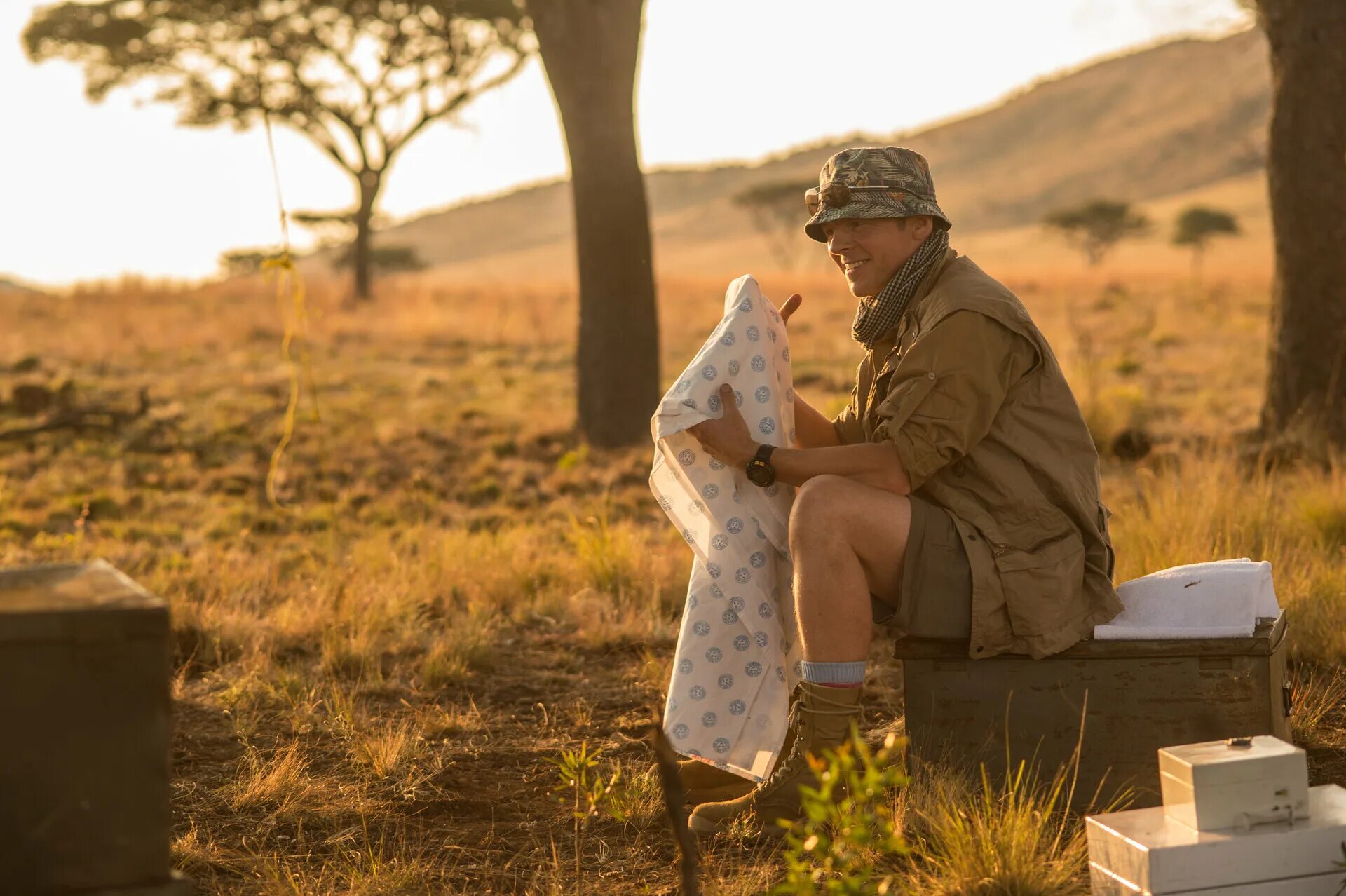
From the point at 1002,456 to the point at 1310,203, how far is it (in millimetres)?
4630

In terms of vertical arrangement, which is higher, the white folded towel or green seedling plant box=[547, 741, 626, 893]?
the white folded towel

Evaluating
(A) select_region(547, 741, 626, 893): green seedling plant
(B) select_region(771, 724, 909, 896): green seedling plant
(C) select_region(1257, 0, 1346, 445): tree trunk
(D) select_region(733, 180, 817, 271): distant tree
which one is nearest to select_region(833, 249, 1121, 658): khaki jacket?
(B) select_region(771, 724, 909, 896): green seedling plant

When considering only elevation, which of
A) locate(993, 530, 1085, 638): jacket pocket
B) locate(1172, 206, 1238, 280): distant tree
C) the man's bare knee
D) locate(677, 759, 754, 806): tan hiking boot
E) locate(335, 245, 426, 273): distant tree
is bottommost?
locate(677, 759, 754, 806): tan hiking boot

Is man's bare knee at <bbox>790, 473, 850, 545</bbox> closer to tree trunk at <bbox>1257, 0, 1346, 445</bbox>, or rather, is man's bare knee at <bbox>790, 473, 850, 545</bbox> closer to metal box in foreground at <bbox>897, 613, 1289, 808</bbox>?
metal box in foreground at <bbox>897, 613, 1289, 808</bbox>

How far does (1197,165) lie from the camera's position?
264 feet

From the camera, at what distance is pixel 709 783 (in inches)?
144

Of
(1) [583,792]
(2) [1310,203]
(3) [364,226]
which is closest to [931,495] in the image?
(1) [583,792]

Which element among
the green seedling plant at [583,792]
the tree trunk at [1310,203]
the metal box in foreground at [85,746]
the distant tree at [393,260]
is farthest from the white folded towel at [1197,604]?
the distant tree at [393,260]

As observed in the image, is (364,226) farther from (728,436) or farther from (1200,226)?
(1200,226)

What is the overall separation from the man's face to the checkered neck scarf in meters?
0.02

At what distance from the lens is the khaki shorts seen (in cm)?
319

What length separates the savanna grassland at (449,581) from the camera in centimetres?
321

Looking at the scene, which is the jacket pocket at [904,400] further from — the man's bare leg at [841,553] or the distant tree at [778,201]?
the distant tree at [778,201]

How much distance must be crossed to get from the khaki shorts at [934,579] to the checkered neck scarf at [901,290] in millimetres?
467
